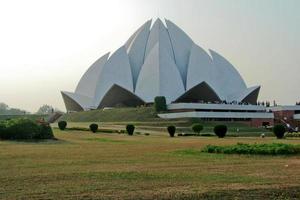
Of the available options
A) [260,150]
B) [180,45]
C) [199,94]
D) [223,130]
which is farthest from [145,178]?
[180,45]

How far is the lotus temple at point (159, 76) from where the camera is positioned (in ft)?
187

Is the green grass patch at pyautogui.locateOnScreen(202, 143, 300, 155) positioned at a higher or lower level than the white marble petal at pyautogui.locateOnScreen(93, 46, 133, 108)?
lower

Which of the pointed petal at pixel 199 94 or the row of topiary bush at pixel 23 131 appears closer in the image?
the row of topiary bush at pixel 23 131

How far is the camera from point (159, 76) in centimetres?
5638

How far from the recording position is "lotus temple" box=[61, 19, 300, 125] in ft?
187

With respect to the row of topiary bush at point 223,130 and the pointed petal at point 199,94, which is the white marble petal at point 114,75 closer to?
the pointed petal at point 199,94

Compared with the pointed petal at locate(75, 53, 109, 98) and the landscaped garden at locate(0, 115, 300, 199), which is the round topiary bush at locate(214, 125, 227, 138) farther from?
the pointed petal at locate(75, 53, 109, 98)

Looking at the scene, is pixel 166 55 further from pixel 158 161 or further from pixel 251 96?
pixel 158 161

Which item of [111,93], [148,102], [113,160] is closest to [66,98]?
[111,93]

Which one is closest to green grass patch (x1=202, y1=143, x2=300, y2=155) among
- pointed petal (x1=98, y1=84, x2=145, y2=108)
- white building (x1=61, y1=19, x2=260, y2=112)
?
white building (x1=61, y1=19, x2=260, y2=112)

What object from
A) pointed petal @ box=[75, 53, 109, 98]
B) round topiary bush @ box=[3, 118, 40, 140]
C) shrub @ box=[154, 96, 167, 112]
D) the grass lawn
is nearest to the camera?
the grass lawn

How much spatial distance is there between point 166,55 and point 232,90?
10196 millimetres

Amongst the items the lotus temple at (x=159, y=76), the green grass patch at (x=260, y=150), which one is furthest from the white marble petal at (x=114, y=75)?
the green grass patch at (x=260, y=150)

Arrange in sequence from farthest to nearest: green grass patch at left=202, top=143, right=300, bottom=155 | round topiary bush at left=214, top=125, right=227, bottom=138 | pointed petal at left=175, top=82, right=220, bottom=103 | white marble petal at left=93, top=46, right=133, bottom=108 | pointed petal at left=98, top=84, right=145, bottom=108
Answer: pointed petal at left=98, top=84, right=145, bottom=108
white marble petal at left=93, top=46, right=133, bottom=108
pointed petal at left=175, top=82, right=220, bottom=103
round topiary bush at left=214, top=125, right=227, bottom=138
green grass patch at left=202, top=143, right=300, bottom=155
